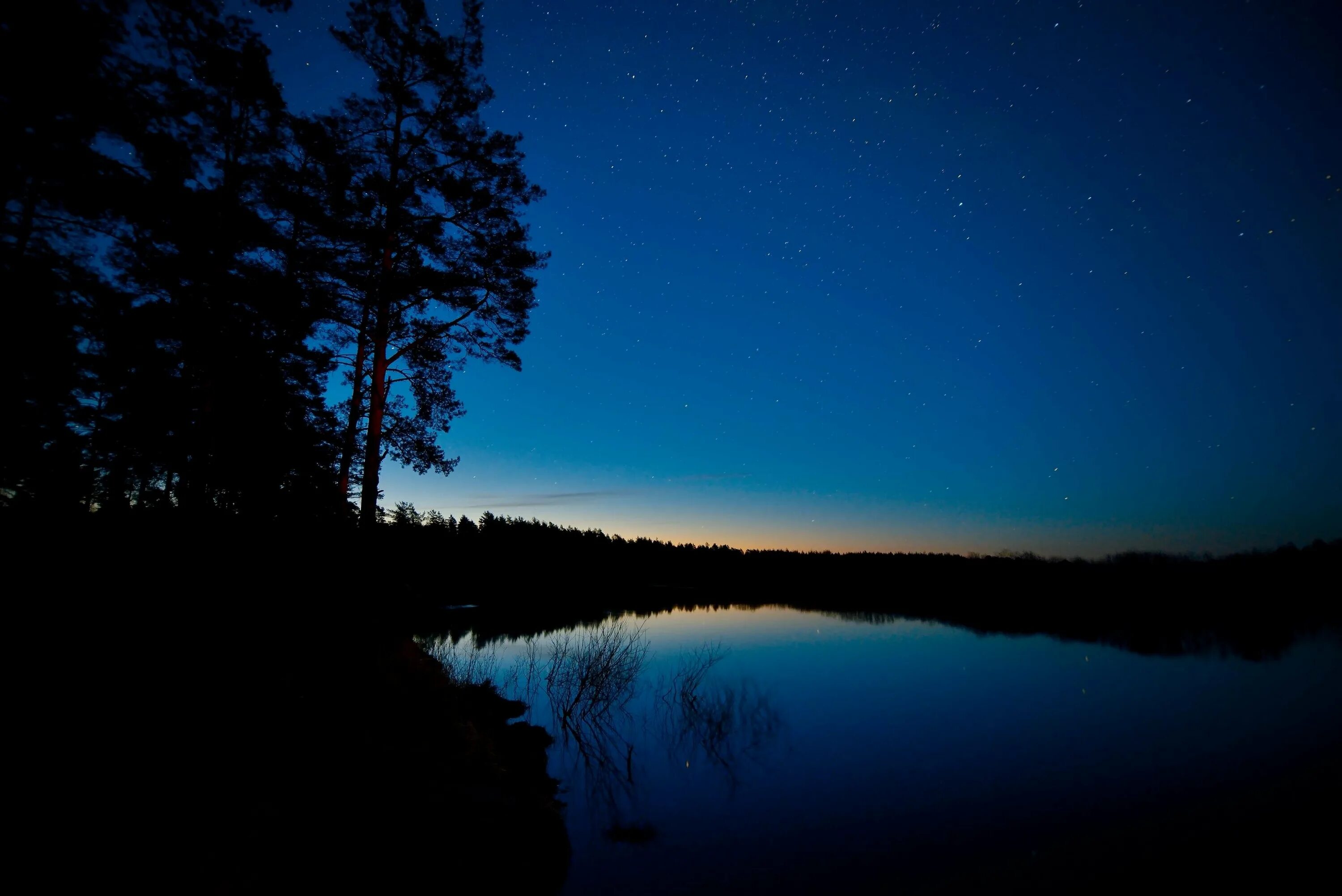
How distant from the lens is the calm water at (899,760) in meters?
9.27

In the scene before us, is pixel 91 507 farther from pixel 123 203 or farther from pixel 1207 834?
pixel 1207 834

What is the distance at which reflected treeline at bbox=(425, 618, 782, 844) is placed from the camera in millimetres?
11508

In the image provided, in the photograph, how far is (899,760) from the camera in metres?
14.5

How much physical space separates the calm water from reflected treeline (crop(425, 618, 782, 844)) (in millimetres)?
82

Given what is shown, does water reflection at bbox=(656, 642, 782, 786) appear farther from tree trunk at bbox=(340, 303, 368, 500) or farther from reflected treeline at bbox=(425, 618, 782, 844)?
tree trunk at bbox=(340, 303, 368, 500)

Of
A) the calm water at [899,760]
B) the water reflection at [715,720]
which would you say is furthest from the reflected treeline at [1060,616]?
the water reflection at [715,720]

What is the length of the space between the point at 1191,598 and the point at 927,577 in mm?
26288

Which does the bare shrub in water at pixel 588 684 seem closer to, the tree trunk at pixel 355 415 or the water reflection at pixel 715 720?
the water reflection at pixel 715 720

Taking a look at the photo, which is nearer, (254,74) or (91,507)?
(91,507)

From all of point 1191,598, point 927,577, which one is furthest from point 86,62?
point 927,577

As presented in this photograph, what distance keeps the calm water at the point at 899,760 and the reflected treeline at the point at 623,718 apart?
0.08 metres

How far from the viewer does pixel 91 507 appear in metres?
8.51

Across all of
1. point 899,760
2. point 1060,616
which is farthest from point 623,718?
point 1060,616

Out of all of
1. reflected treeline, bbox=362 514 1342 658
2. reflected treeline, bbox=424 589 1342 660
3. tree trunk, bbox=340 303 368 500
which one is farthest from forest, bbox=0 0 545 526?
reflected treeline, bbox=424 589 1342 660
